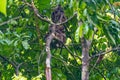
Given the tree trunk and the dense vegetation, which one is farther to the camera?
the dense vegetation

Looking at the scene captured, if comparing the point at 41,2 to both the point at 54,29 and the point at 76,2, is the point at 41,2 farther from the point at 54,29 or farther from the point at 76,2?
the point at 76,2

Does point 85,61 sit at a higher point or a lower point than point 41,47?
lower

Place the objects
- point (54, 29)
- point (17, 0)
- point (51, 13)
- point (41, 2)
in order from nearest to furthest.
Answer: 1. point (54, 29)
2. point (41, 2)
3. point (51, 13)
4. point (17, 0)

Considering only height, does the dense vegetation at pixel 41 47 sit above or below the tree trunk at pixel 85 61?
above

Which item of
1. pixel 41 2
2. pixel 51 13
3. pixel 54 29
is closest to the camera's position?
pixel 54 29

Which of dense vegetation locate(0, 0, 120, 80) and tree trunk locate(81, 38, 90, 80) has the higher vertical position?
dense vegetation locate(0, 0, 120, 80)

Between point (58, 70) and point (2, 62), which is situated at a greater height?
point (2, 62)

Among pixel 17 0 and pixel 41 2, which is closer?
pixel 41 2

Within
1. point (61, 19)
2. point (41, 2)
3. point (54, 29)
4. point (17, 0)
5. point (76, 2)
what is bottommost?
point (76, 2)

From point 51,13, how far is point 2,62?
73 cm

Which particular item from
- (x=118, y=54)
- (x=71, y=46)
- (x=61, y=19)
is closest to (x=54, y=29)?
(x=61, y=19)

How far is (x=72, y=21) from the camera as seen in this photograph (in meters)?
2.59

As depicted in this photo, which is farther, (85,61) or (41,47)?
(41,47)

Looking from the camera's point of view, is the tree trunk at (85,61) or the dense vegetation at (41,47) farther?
the dense vegetation at (41,47)
